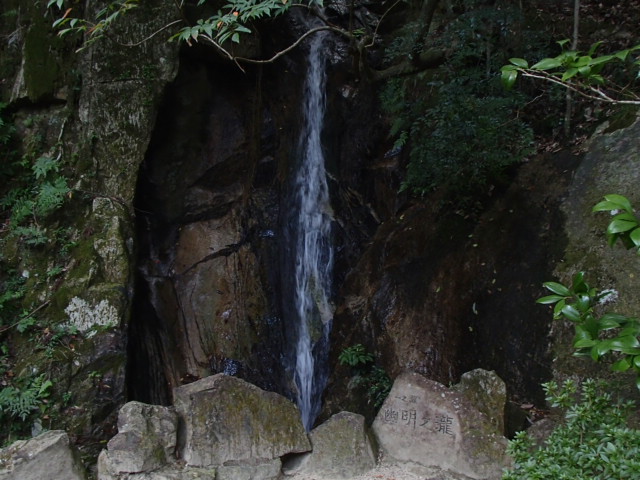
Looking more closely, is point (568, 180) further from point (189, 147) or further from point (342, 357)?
point (189, 147)

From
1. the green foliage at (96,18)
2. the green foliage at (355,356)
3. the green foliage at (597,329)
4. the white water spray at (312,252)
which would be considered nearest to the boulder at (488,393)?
the green foliage at (597,329)

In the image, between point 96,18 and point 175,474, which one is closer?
point 175,474

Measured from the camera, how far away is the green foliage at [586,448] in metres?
2.43

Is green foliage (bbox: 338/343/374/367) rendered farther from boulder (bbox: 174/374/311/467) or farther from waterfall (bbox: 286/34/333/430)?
boulder (bbox: 174/374/311/467)

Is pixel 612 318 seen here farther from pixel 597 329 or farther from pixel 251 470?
pixel 251 470

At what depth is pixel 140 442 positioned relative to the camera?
157 inches

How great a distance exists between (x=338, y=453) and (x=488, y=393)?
131 cm

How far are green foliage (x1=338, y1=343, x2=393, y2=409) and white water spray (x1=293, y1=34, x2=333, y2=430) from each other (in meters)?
0.94

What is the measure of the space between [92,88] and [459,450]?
6327 mm

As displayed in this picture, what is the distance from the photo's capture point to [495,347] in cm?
545

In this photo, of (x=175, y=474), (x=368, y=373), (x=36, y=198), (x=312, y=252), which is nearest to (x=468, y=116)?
(x=368, y=373)

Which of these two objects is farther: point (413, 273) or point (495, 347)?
point (413, 273)

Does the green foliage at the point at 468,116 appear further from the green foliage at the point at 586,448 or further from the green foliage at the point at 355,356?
the green foliage at the point at 586,448

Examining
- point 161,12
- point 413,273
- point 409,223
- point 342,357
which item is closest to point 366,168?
point 409,223
